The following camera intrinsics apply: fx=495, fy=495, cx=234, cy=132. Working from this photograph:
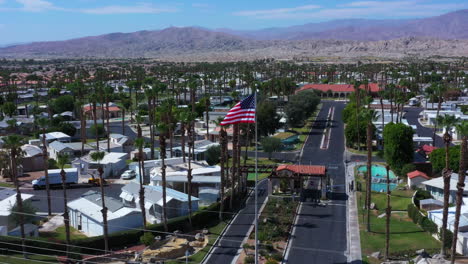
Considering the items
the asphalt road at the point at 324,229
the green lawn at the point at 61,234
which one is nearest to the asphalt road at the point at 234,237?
the asphalt road at the point at 324,229

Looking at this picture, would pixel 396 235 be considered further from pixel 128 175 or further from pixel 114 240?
pixel 128 175

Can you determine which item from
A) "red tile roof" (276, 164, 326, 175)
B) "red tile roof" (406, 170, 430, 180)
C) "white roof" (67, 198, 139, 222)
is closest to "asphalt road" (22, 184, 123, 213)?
"white roof" (67, 198, 139, 222)

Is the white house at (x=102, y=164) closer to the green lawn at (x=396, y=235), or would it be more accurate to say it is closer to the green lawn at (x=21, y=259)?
the green lawn at (x=21, y=259)

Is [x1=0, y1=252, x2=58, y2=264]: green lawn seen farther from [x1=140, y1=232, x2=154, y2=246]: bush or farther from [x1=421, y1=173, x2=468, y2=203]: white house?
[x1=421, y1=173, x2=468, y2=203]: white house

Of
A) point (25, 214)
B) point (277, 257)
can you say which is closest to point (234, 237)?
point (277, 257)

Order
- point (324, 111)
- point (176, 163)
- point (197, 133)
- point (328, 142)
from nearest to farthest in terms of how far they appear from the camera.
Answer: point (176, 163)
point (328, 142)
point (197, 133)
point (324, 111)

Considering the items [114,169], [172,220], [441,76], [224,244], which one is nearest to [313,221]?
[224,244]

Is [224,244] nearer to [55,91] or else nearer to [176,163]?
[176,163]
